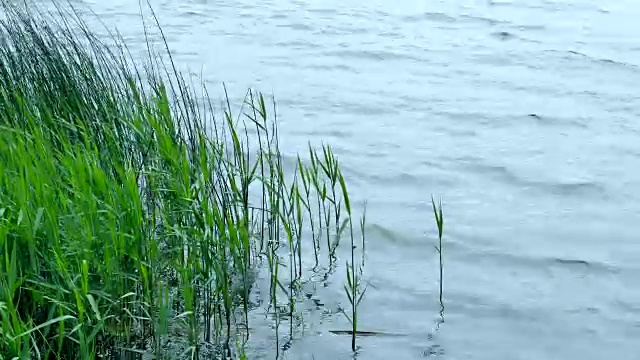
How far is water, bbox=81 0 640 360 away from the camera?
441 centimetres

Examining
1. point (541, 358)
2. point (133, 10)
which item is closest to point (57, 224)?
point (541, 358)

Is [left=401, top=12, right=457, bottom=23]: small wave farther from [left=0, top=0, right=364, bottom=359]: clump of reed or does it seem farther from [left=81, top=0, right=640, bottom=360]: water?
[left=0, top=0, right=364, bottom=359]: clump of reed

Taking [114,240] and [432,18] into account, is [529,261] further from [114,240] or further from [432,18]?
[432,18]

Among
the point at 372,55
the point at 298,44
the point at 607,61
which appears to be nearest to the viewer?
the point at 607,61

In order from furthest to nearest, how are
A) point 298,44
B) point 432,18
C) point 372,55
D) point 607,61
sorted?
point 432,18 → point 298,44 → point 372,55 → point 607,61

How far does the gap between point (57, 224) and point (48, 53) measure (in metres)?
1.85

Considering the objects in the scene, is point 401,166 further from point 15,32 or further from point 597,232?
point 15,32

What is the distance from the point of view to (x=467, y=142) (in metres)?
6.65

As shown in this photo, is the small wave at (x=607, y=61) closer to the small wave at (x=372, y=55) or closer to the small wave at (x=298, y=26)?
the small wave at (x=372, y=55)

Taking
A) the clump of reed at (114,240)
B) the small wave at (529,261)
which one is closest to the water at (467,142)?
the small wave at (529,261)

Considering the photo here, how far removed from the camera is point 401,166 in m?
6.24

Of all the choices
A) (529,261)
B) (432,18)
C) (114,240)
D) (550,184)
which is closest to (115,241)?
(114,240)

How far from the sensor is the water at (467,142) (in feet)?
14.5

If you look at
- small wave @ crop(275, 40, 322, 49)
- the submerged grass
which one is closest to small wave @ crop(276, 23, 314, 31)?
small wave @ crop(275, 40, 322, 49)
